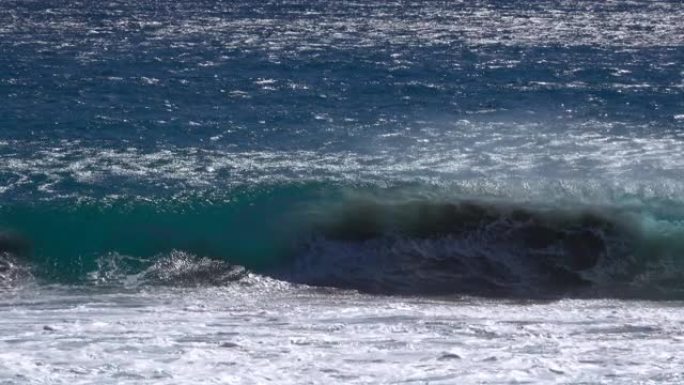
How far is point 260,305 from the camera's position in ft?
37.2

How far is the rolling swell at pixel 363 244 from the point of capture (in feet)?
40.5

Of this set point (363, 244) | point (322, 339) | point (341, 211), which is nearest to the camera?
point (322, 339)

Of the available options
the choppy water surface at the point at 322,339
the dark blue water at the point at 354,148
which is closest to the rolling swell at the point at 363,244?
the dark blue water at the point at 354,148

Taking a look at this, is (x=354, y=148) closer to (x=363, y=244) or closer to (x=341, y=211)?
(x=341, y=211)

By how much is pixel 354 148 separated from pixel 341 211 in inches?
99.1

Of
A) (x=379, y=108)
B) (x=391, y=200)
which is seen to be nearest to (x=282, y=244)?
(x=391, y=200)

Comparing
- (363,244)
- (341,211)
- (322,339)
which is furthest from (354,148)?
A: (322,339)

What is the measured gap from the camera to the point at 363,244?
13.1 m

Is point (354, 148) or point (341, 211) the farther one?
point (354, 148)

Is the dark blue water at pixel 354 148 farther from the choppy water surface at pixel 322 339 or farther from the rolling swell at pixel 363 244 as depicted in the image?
the choppy water surface at pixel 322 339

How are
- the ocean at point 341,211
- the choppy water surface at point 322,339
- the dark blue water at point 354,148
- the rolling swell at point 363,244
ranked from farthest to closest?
the dark blue water at point 354,148, the rolling swell at point 363,244, the ocean at point 341,211, the choppy water surface at point 322,339

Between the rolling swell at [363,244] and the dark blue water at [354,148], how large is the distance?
0.03 m

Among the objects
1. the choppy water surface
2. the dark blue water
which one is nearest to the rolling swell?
the dark blue water

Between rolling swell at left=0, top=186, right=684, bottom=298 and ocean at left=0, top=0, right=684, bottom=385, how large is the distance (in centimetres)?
3
